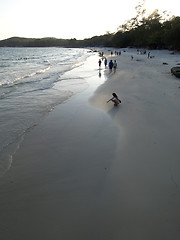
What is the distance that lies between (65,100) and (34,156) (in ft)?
20.1

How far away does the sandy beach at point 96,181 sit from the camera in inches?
125

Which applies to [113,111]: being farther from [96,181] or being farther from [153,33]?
[153,33]

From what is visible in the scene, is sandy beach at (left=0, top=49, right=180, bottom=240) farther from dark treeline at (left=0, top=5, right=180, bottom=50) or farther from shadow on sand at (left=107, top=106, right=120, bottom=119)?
dark treeline at (left=0, top=5, right=180, bottom=50)

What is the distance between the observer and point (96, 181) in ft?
13.9

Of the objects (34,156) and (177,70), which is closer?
(34,156)

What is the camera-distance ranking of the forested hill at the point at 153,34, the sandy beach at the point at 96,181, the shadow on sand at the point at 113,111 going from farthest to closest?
1. the forested hill at the point at 153,34
2. the shadow on sand at the point at 113,111
3. the sandy beach at the point at 96,181

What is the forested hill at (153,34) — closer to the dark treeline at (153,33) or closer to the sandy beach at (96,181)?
the dark treeline at (153,33)

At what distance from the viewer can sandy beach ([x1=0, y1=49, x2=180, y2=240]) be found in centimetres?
318

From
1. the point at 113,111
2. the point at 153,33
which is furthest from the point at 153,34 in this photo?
the point at 113,111

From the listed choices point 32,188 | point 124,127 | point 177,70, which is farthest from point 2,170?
point 177,70

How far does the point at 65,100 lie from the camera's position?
35.9 ft

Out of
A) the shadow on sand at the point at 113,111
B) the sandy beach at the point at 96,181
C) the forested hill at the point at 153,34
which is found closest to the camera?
the sandy beach at the point at 96,181

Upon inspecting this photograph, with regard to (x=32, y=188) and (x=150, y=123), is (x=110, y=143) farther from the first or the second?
(x=32, y=188)

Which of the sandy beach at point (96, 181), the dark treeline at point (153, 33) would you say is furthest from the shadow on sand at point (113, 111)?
the dark treeline at point (153, 33)
